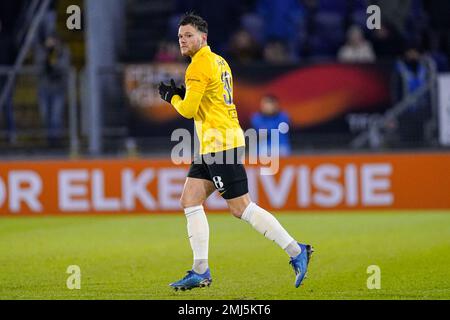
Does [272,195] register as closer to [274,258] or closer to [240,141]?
[274,258]

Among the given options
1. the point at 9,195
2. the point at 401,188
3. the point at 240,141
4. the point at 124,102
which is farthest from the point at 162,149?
the point at 240,141

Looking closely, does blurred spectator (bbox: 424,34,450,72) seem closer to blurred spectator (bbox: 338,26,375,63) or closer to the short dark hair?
blurred spectator (bbox: 338,26,375,63)

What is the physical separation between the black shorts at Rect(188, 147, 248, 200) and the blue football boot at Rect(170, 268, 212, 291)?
0.74 m

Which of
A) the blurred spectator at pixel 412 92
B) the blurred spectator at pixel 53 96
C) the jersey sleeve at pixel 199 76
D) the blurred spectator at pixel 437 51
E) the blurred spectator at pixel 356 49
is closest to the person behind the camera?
the jersey sleeve at pixel 199 76

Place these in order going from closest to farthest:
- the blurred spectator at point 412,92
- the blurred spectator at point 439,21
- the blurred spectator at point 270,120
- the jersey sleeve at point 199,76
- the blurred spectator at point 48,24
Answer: the jersey sleeve at point 199,76 → the blurred spectator at point 270,120 → the blurred spectator at point 412,92 → the blurred spectator at point 48,24 → the blurred spectator at point 439,21

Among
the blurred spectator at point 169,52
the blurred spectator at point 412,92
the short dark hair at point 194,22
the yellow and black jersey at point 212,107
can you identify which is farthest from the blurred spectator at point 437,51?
the short dark hair at point 194,22

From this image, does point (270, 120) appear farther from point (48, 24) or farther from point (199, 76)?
point (199, 76)

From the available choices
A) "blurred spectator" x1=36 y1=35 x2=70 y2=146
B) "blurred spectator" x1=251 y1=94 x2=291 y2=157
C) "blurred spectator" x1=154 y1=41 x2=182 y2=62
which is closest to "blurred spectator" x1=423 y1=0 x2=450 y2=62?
"blurred spectator" x1=251 y1=94 x2=291 y2=157

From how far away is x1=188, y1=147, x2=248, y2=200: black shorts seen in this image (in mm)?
9617

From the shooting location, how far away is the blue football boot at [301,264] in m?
9.52

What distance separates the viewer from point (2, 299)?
9.06 meters

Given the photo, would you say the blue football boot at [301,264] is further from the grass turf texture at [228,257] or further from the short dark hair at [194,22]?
the short dark hair at [194,22]

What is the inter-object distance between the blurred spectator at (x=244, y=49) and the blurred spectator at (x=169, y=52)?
3.48 ft
